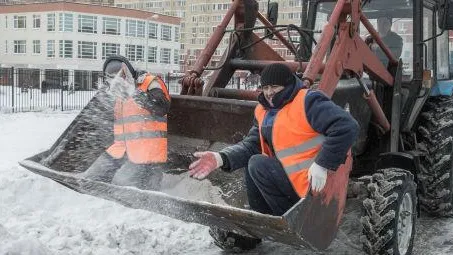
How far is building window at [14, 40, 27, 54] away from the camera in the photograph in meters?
63.2

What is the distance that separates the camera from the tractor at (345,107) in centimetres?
418

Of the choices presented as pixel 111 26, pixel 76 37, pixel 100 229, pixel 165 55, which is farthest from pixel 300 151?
pixel 165 55

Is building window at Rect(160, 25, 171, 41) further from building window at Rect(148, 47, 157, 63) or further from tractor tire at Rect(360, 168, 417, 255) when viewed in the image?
tractor tire at Rect(360, 168, 417, 255)

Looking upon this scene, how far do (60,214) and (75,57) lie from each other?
56228 millimetres

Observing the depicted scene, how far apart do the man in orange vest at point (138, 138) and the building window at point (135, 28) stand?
200ft

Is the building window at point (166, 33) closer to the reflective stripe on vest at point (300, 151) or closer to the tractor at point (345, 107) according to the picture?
the tractor at point (345, 107)

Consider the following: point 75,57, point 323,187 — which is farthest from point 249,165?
point 75,57

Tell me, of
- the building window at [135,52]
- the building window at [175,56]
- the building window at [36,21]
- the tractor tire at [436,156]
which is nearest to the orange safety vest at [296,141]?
the tractor tire at [436,156]

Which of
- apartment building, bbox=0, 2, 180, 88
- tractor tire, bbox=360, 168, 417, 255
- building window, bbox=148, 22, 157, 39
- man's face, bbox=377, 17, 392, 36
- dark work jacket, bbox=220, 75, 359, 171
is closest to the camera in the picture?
dark work jacket, bbox=220, 75, 359, 171

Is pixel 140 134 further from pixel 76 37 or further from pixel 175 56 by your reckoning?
pixel 175 56

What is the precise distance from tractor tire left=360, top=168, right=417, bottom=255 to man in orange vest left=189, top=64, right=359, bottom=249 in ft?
3.00

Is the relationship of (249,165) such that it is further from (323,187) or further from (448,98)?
(448,98)

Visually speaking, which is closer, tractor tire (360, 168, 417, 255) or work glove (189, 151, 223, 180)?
work glove (189, 151, 223, 180)

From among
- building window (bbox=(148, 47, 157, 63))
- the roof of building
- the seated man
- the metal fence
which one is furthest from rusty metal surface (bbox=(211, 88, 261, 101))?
building window (bbox=(148, 47, 157, 63))
